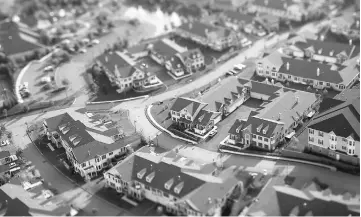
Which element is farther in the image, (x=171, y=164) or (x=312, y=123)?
(x=312, y=123)

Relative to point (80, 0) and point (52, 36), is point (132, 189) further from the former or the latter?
point (80, 0)

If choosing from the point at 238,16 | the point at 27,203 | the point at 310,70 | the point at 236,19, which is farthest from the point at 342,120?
Answer: the point at 238,16

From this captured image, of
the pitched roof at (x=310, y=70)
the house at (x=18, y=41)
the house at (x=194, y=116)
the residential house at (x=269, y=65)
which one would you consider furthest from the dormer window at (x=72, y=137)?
the house at (x=18, y=41)

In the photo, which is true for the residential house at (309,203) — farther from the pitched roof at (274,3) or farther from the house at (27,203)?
the pitched roof at (274,3)

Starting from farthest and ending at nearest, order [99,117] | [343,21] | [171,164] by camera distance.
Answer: [343,21]
[99,117]
[171,164]

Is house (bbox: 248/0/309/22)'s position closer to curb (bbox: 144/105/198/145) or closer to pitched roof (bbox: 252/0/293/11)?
pitched roof (bbox: 252/0/293/11)

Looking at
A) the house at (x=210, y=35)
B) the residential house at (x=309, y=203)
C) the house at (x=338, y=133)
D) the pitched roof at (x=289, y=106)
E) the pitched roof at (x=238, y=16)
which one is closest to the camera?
the residential house at (x=309, y=203)

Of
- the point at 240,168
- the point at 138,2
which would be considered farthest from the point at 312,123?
the point at 138,2
